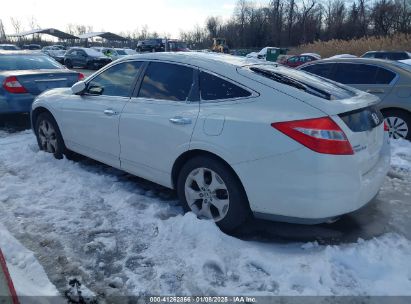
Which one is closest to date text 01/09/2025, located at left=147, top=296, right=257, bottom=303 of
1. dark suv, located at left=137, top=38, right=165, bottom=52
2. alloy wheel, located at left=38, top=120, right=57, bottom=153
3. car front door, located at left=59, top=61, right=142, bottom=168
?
car front door, located at left=59, top=61, right=142, bottom=168

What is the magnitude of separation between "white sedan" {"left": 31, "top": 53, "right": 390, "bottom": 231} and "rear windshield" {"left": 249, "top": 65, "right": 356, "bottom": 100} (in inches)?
0.7

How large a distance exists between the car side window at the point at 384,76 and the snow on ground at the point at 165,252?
3.05 metres

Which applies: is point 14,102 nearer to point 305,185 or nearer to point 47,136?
point 47,136

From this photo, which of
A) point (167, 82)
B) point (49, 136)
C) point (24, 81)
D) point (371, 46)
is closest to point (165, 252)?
point (167, 82)

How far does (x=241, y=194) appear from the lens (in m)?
3.24

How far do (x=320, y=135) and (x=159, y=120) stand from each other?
1576mm

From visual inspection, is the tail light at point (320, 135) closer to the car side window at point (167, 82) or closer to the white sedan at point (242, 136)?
the white sedan at point (242, 136)

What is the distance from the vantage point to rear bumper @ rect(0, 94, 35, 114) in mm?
7066

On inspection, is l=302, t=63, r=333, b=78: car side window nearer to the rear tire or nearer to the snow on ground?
the rear tire

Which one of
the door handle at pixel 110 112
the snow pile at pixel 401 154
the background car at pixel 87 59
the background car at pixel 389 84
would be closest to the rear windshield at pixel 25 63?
the door handle at pixel 110 112

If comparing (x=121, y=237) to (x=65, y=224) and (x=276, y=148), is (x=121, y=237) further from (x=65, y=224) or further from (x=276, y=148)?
(x=276, y=148)

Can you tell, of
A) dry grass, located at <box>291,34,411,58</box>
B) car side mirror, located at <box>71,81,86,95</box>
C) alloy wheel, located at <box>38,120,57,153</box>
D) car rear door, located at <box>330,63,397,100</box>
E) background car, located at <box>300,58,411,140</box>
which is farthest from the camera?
dry grass, located at <box>291,34,411,58</box>

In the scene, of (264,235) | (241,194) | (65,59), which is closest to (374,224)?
(264,235)

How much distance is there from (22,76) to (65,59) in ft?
81.7
